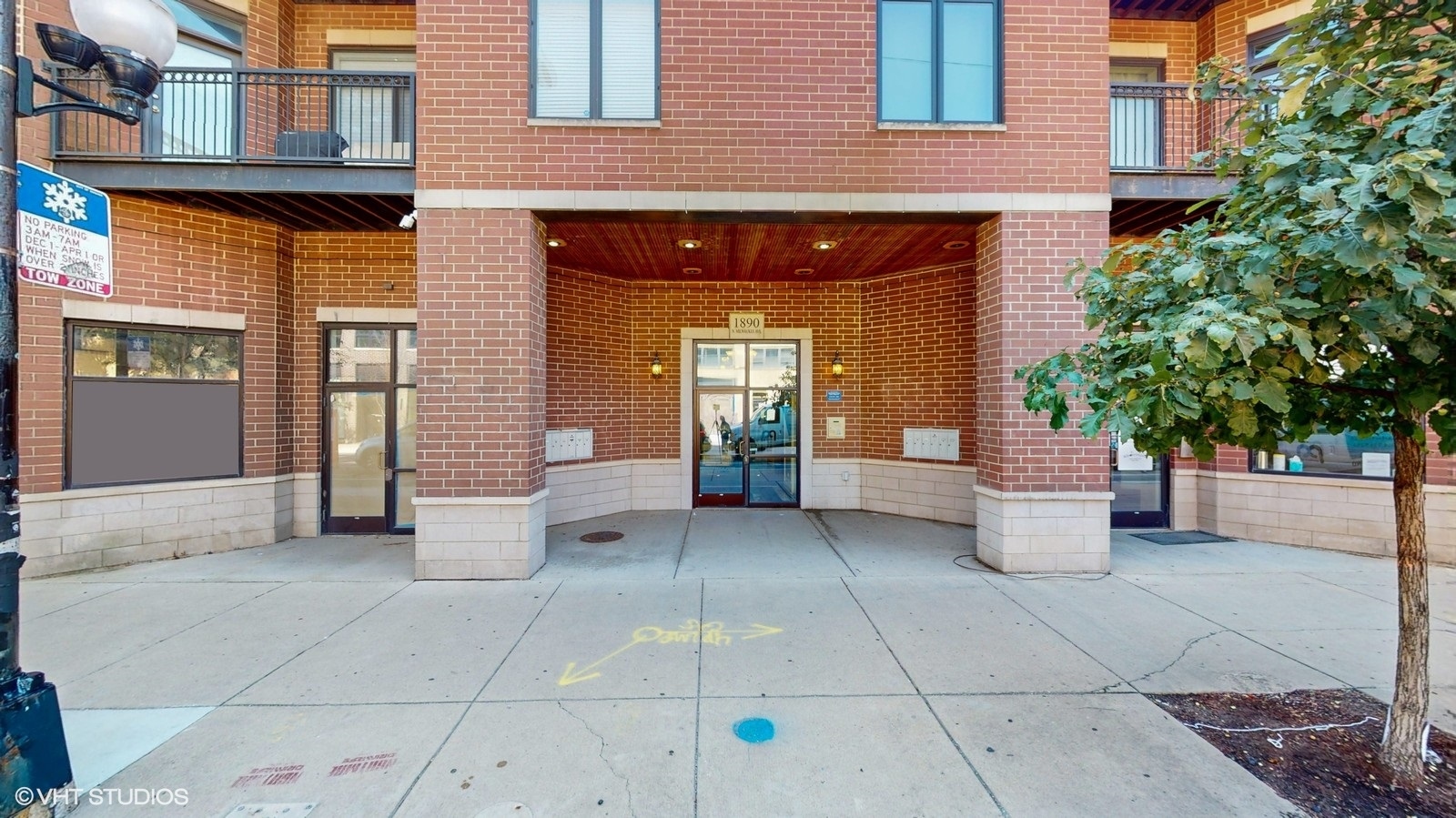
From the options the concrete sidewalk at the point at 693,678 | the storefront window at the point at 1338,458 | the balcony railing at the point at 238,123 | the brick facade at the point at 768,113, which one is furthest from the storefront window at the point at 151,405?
the storefront window at the point at 1338,458

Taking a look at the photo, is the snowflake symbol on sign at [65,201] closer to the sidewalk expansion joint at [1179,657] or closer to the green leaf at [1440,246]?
the green leaf at [1440,246]

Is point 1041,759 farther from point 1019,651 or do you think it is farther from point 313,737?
point 313,737

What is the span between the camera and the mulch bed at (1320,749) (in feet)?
8.76

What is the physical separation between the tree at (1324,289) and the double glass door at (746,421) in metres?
6.62

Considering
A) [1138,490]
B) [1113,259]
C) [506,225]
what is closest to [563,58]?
[506,225]

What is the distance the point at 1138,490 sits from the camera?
8516 mm

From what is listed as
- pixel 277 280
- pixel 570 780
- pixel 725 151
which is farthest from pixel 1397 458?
pixel 277 280

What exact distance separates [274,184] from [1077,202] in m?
9.15

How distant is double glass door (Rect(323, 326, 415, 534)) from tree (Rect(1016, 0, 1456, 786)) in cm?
812

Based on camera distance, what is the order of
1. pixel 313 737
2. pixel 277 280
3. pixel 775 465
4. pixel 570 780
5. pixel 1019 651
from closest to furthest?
pixel 570 780 → pixel 313 737 → pixel 1019 651 → pixel 277 280 → pixel 775 465

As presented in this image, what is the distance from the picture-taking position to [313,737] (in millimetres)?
3248

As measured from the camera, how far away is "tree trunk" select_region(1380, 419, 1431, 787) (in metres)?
2.87

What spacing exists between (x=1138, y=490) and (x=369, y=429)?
11526 millimetres
